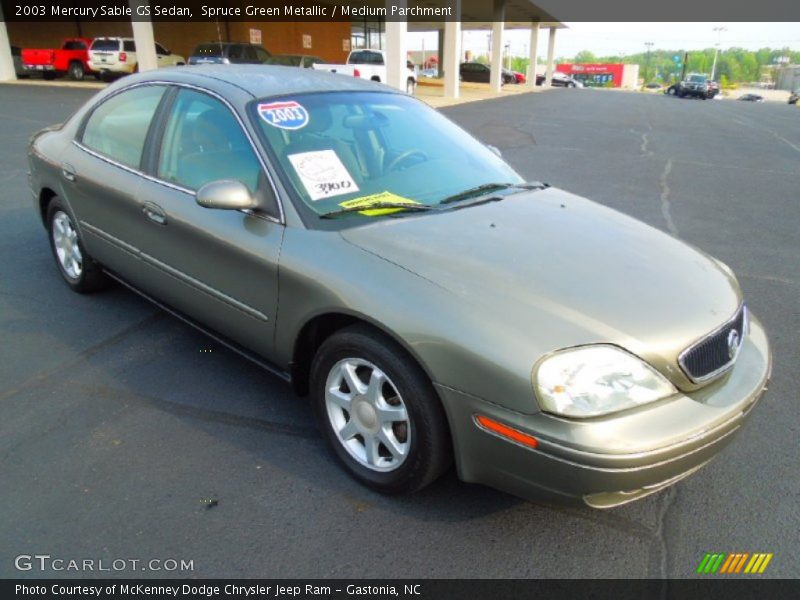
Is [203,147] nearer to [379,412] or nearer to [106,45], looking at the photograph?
[379,412]

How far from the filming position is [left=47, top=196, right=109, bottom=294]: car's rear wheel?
415 centimetres

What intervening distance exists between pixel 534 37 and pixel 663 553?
46082 mm

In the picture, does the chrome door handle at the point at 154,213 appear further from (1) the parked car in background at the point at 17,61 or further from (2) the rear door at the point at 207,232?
(1) the parked car in background at the point at 17,61

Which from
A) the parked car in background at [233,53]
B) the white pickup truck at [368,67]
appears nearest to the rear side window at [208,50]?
the parked car in background at [233,53]

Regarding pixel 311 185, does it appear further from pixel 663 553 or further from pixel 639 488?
pixel 663 553

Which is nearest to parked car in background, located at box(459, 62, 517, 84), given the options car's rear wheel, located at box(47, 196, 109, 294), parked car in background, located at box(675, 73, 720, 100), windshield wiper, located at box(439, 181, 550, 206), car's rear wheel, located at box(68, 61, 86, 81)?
parked car in background, located at box(675, 73, 720, 100)

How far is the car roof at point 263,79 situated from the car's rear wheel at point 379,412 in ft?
4.75

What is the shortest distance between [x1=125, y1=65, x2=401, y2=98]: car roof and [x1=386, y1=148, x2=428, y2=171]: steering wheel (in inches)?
19.9

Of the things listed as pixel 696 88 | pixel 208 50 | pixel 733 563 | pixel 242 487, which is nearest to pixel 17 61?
pixel 208 50

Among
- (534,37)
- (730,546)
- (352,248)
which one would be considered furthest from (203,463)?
(534,37)

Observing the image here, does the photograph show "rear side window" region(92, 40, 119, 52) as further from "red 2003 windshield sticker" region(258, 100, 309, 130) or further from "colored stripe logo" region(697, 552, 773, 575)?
"colored stripe logo" region(697, 552, 773, 575)

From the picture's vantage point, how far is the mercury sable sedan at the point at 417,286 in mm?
1954

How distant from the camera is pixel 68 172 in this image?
12.9 ft

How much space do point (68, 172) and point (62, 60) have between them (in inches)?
1101
